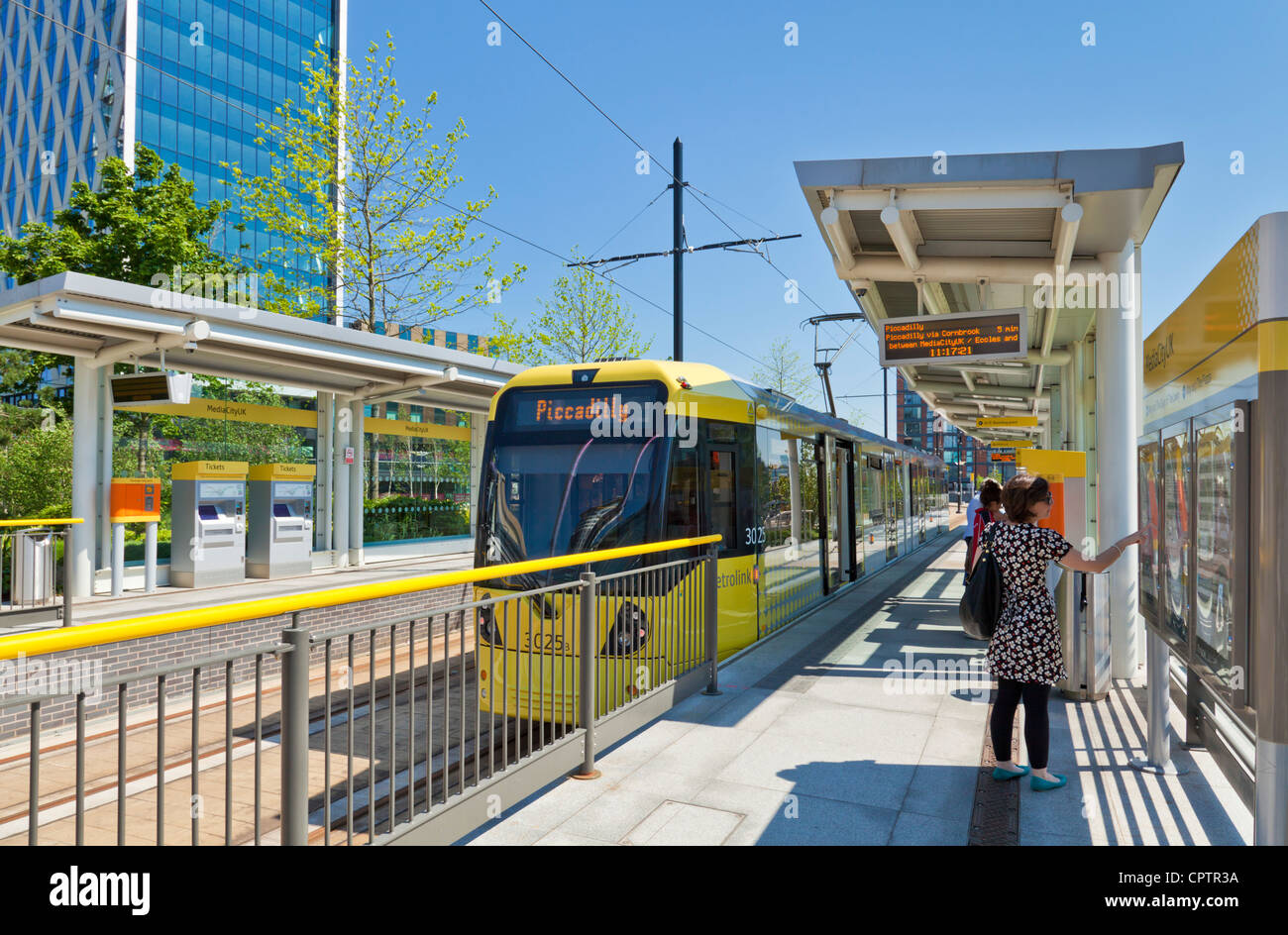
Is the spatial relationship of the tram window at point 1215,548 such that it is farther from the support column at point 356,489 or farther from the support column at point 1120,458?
the support column at point 356,489

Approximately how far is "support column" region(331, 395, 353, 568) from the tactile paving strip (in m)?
13.9

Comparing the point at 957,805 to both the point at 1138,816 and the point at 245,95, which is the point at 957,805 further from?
the point at 245,95

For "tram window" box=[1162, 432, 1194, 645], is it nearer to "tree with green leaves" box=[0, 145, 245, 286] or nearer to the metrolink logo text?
the metrolink logo text

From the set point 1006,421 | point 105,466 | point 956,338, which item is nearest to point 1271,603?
point 956,338

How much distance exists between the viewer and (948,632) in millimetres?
9109

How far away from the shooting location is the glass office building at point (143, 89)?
5034cm

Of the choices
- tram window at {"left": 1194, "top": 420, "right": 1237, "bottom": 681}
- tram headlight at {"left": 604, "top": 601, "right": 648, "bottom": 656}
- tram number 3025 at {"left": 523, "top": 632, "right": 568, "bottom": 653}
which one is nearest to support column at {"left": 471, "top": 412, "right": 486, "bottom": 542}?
tram headlight at {"left": 604, "top": 601, "right": 648, "bottom": 656}

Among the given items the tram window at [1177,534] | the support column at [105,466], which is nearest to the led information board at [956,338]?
the tram window at [1177,534]

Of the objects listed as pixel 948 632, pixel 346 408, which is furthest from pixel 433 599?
pixel 948 632

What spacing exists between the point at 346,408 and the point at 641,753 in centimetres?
1349

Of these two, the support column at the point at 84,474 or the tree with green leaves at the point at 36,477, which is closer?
the support column at the point at 84,474

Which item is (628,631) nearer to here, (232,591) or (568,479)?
(568,479)

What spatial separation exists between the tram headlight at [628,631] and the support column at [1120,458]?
3.73 meters

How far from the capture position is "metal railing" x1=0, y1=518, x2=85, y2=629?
30.2 ft
